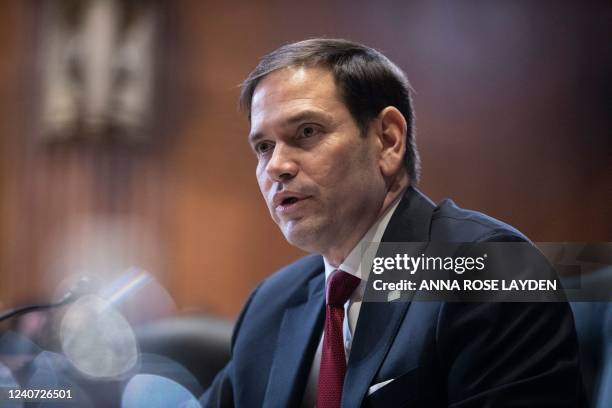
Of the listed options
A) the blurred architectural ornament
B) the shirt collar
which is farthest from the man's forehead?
the blurred architectural ornament

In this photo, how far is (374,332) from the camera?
3.81 ft

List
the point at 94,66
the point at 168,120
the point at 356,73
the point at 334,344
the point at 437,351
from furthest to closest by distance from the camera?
the point at 168,120 < the point at 94,66 < the point at 356,73 < the point at 334,344 < the point at 437,351

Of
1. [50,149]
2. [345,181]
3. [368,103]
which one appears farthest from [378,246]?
[50,149]

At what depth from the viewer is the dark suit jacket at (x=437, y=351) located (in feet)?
3.31

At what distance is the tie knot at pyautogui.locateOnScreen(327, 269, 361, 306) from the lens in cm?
126

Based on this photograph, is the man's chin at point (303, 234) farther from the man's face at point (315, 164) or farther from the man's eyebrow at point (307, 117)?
the man's eyebrow at point (307, 117)

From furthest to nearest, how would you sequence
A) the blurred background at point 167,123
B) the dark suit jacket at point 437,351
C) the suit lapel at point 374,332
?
the blurred background at point 167,123
the suit lapel at point 374,332
the dark suit jacket at point 437,351

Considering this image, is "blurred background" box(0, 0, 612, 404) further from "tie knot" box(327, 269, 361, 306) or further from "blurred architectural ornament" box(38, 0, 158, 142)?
"tie knot" box(327, 269, 361, 306)

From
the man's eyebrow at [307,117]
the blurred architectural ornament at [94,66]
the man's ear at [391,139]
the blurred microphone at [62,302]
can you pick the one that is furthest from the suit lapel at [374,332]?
the blurred architectural ornament at [94,66]

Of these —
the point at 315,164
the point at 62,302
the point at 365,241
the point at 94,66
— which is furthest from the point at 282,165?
the point at 94,66

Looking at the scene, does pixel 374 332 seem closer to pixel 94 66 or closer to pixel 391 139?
pixel 391 139

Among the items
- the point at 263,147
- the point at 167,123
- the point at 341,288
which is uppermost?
the point at 167,123

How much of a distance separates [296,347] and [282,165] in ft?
1.16

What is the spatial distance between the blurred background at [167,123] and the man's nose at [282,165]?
1290mm
